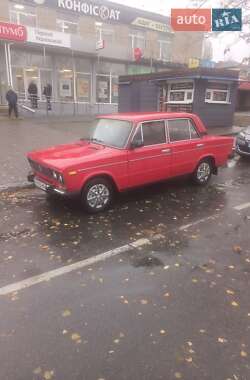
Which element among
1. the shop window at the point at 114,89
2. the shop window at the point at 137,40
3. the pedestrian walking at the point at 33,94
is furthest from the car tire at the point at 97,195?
the shop window at the point at 137,40

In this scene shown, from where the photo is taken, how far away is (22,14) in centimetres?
2542

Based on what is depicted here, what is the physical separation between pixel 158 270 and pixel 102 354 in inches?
62.9

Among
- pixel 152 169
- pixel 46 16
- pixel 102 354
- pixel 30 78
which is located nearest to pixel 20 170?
pixel 152 169

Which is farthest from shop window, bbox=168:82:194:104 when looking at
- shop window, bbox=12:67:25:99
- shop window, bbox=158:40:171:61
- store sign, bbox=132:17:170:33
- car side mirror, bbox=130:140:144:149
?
shop window, bbox=158:40:171:61

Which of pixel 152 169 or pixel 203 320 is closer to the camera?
pixel 203 320

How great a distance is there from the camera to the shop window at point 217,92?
58.7 ft

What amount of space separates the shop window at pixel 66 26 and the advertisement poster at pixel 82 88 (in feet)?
14.3

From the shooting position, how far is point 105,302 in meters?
3.64

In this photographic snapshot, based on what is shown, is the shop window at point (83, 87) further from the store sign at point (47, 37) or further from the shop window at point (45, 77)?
the store sign at point (47, 37)

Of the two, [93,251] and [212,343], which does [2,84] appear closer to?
[93,251]

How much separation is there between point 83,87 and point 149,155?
24.5m

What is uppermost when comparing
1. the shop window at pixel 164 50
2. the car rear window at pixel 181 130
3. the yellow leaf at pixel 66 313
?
the shop window at pixel 164 50

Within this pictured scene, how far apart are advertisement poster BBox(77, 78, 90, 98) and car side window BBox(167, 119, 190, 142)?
23222 mm

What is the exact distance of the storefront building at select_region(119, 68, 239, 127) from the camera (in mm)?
17250
